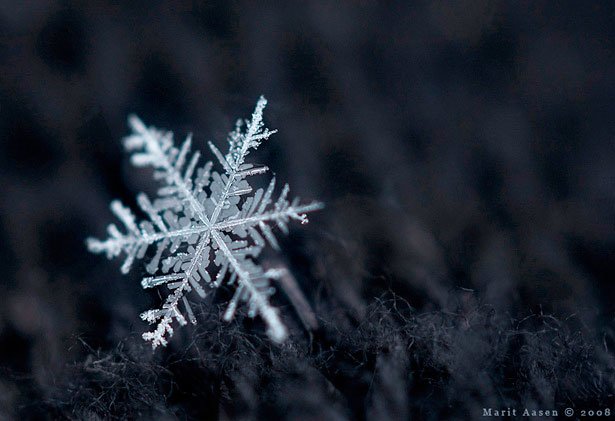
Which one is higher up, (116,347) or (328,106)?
(328,106)

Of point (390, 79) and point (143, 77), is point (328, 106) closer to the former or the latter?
point (390, 79)

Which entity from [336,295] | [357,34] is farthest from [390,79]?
[336,295]

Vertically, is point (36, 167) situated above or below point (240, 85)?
below

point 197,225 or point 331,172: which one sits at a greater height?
point 331,172

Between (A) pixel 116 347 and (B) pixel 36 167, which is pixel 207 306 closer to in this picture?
(A) pixel 116 347

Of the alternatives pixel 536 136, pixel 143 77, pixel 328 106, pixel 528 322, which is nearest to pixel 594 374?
pixel 528 322

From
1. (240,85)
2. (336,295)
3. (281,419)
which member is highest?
(240,85)
